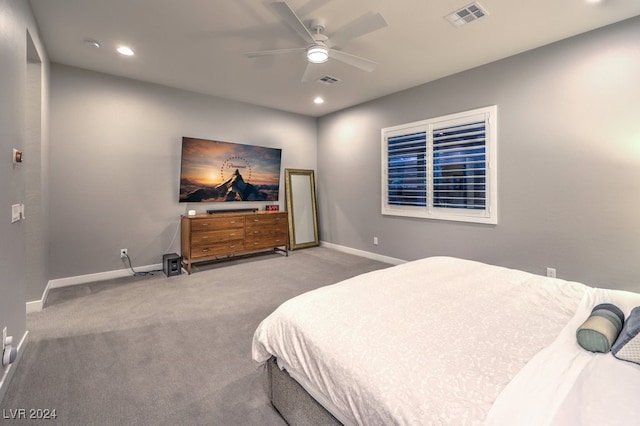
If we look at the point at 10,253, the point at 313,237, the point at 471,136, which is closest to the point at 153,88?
the point at 10,253

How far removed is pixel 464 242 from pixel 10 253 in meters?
4.65

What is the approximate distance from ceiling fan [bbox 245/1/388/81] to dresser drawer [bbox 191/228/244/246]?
2.72 metres

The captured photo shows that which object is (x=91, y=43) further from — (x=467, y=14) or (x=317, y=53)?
(x=467, y=14)

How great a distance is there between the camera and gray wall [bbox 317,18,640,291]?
9.43 ft

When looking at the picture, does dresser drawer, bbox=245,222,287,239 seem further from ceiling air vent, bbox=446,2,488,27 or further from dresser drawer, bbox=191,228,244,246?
ceiling air vent, bbox=446,2,488,27

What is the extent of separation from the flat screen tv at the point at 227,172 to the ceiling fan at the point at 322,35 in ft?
7.64

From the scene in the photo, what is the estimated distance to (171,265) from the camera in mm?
4340

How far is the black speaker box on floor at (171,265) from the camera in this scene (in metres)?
4.32

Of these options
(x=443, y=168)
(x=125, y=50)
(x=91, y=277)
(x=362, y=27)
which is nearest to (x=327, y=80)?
(x=362, y=27)

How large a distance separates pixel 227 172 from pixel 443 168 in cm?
354

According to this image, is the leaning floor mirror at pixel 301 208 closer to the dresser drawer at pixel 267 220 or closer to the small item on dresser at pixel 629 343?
the dresser drawer at pixel 267 220

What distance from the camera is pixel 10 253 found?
6.64 feet

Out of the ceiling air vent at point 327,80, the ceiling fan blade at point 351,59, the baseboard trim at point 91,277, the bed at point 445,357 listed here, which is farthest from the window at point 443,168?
the baseboard trim at point 91,277

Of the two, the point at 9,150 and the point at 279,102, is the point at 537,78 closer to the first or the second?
the point at 279,102
